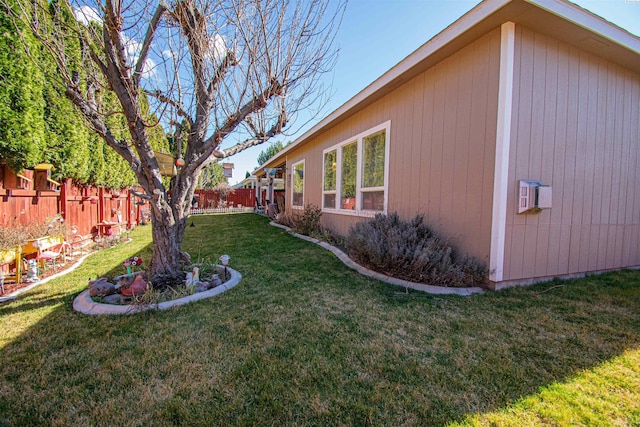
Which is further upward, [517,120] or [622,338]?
[517,120]

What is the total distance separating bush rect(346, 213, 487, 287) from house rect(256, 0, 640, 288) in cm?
21

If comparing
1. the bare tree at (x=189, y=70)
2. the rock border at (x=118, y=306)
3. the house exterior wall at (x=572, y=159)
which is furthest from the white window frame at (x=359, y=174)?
the rock border at (x=118, y=306)

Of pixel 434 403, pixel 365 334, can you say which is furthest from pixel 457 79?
pixel 434 403

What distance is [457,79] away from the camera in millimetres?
3842

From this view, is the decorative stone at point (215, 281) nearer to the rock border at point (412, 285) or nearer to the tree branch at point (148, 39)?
the rock border at point (412, 285)

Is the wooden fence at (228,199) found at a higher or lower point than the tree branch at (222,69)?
lower

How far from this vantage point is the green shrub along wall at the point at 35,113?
12.3 feet

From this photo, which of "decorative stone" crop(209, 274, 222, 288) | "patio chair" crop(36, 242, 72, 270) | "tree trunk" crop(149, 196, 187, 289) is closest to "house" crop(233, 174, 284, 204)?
"patio chair" crop(36, 242, 72, 270)

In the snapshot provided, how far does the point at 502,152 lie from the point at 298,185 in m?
8.07

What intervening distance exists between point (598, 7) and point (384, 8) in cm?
302

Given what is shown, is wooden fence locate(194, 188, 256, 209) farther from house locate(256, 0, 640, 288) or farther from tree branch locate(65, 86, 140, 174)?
house locate(256, 0, 640, 288)

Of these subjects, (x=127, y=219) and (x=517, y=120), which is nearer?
(x=517, y=120)

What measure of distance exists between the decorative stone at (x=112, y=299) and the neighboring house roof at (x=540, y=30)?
501 cm

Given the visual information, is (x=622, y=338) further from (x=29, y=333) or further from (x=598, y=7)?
(x=29, y=333)
